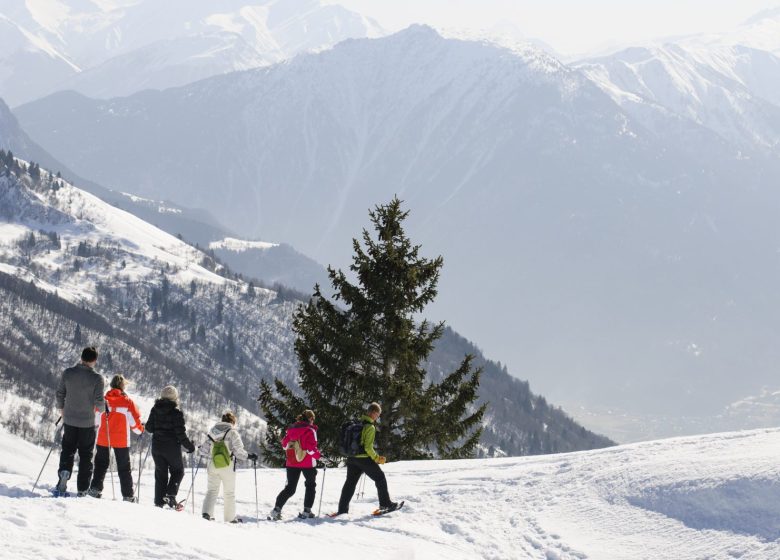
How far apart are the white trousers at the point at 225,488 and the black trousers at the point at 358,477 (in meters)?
2.83

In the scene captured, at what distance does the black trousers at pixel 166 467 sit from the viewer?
65.2 ft

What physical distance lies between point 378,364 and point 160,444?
15334mm

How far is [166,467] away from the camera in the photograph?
20.1m

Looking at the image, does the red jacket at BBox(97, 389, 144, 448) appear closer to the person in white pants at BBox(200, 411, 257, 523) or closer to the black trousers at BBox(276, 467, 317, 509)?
the person in white pants at BBox(200, 411, 257, 523)

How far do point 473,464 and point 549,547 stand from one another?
7446 millimetres

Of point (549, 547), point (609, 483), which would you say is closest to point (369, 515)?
point (549, 547)

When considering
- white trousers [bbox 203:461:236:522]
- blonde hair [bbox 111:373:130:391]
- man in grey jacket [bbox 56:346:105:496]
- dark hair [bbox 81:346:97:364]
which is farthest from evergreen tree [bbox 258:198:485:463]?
dark hair [bbox 81:346:97:364]

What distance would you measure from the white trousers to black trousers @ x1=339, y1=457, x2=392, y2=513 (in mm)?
2829

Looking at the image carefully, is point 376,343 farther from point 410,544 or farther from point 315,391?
point 410,544

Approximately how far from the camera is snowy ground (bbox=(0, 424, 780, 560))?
15688 mm

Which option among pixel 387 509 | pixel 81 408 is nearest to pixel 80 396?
pixel 81 408

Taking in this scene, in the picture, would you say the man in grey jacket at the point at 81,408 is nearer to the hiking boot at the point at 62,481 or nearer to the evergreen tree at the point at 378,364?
the hiking boot at the point at 62,481

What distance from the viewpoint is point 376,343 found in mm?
34625

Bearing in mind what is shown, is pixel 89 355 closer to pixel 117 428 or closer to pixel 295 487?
pixel 117 428
